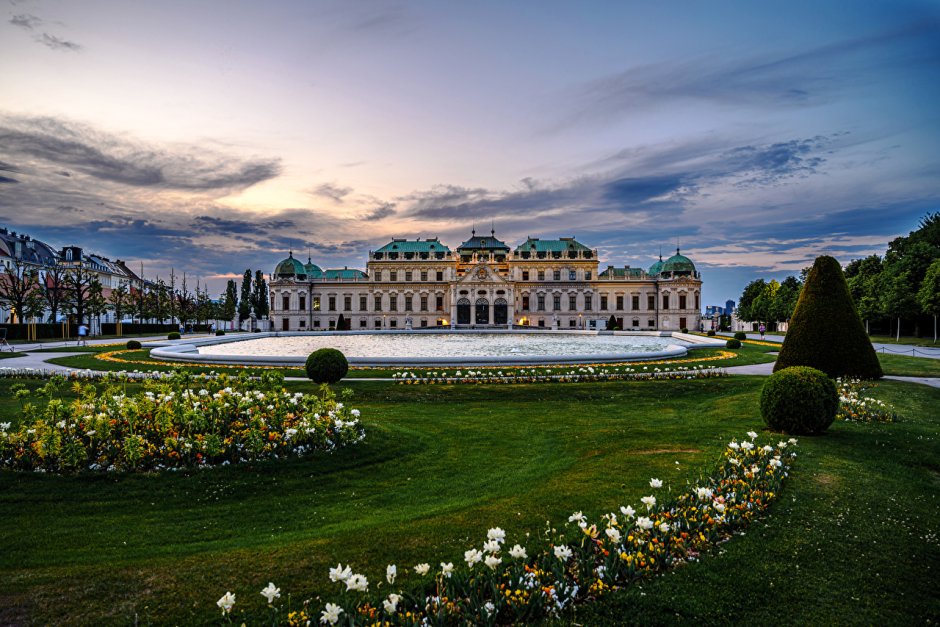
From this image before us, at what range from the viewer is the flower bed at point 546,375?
1798 cm

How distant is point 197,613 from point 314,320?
82.0 m

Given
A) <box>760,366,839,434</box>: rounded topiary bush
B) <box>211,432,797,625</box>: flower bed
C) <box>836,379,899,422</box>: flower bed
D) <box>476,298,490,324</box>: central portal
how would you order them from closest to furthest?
<box>211,432,797,625</box>: flower bed < <box>760,366,839,434</box>: rounded topiary bush < <box>836,379,899,422</box>: flower bed < <box>476,298,490,324</box>: central portal

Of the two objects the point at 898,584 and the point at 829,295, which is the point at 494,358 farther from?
the point at 898,584

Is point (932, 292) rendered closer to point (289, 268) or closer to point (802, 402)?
point (802, 402)

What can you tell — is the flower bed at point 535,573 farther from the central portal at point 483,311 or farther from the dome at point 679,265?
the dome at point 679,265

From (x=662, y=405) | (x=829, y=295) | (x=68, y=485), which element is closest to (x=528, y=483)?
(x=68, y=485)

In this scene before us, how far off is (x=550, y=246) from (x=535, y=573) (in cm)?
8176

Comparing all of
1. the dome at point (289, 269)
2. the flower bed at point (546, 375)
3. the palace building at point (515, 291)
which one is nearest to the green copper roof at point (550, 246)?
the palace building at point (515, 291)

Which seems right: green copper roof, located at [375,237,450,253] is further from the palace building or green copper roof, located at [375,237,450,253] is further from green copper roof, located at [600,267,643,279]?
green copper roof, located at [600,267,643,279]

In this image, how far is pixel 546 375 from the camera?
18.9 m

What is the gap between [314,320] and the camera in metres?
83.1

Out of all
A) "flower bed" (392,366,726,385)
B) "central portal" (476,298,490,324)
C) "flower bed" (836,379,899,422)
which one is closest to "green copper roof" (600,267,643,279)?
"central portal" (476,298,490,324)

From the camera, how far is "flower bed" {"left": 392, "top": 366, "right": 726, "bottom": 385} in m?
18.0

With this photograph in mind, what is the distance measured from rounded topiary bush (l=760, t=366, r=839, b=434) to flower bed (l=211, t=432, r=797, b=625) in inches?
181
